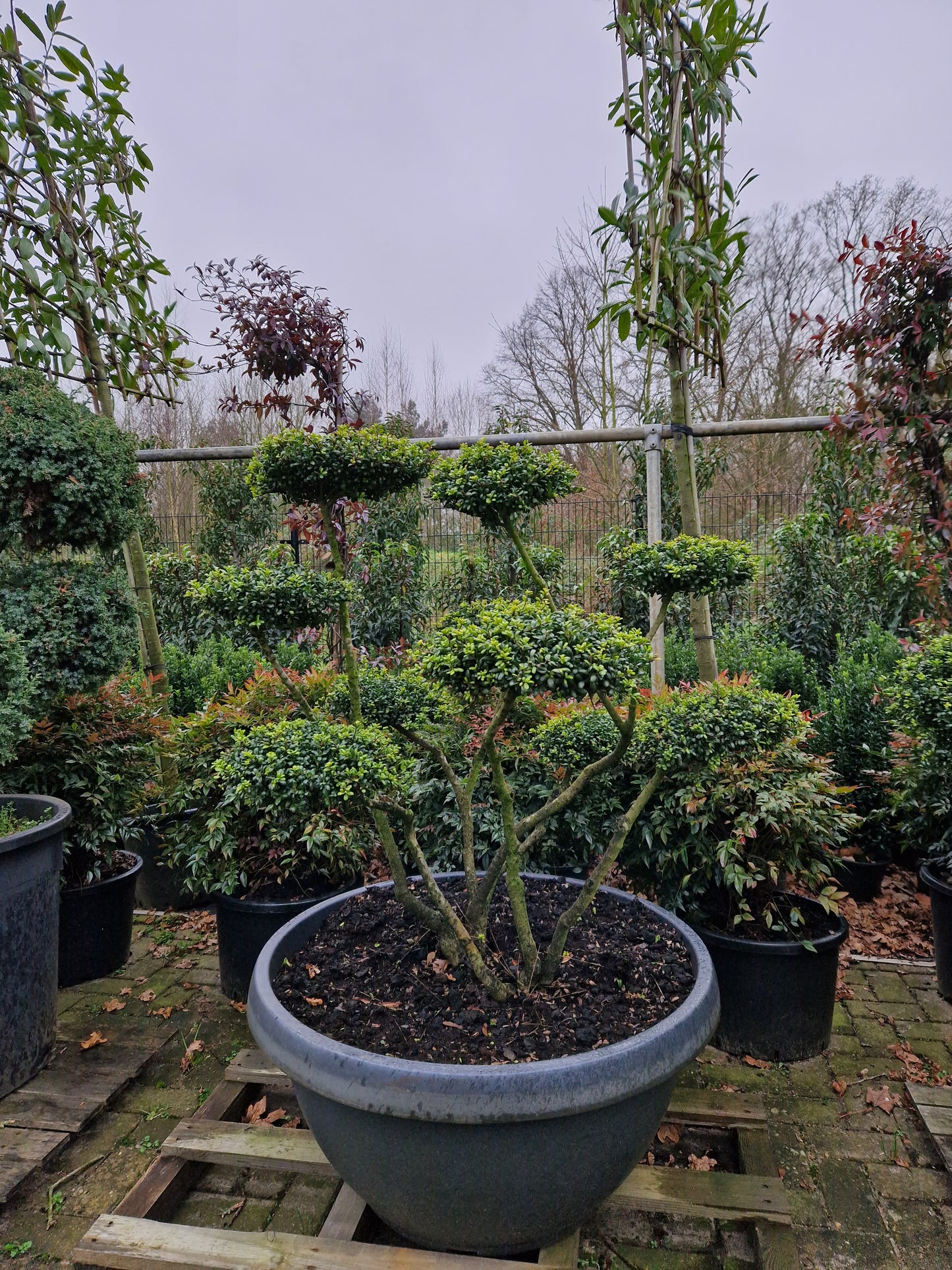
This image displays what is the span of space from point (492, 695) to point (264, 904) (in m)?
1.37

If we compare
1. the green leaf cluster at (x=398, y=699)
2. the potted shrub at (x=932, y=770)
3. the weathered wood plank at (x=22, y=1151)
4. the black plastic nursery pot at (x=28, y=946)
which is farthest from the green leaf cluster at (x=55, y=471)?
the potted shrub at (x=932, y=770)

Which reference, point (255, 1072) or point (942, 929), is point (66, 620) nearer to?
point (255, 1072)

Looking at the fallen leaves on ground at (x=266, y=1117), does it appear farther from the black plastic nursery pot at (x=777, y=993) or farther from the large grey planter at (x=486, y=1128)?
the black plastic nursery pot at (x=777, y=993)

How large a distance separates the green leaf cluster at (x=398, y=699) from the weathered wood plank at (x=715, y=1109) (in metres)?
1.25

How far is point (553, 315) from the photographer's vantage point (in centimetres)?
1353

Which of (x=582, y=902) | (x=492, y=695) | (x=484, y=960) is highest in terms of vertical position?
(x=492, y=695)

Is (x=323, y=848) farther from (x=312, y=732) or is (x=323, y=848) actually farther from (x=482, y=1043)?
(x=482, y=1043)

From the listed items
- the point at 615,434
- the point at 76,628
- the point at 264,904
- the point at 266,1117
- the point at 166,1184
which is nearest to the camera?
the point at 166,1184

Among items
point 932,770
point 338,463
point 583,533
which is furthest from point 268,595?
point 583,533

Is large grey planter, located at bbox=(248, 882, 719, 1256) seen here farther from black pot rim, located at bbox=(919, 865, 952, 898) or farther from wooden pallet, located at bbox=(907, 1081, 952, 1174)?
black pot rim, located at bbox=(919, 865, 952, 898)

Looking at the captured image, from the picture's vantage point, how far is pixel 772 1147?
193cm

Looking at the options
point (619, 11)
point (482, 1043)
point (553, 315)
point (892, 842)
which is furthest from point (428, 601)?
point (553, 315)

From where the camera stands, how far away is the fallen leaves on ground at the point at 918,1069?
2.18m

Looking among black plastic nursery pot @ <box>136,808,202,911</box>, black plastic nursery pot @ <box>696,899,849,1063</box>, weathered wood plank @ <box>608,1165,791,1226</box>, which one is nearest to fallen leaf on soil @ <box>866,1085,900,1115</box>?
black plastic nursery pot @ <box>696,899,849,1063</box>
